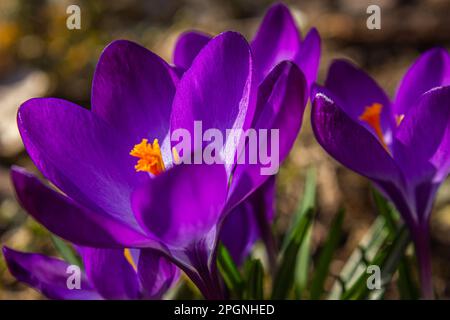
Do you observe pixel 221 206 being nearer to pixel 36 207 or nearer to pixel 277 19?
pixel 36 207

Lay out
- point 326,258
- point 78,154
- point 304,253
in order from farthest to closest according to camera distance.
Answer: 1. point 304,253
2. point 326,258
3. point 78,154

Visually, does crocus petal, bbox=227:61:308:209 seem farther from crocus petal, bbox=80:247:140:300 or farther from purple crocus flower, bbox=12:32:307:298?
crocus petal, bbox=80:247:140:300

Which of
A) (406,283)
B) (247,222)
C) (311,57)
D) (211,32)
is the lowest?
(406,283)

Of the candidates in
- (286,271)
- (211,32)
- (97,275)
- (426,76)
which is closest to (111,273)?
(97,275)

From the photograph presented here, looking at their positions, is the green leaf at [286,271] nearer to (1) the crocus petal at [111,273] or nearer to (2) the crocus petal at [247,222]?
(2) the crocus petal at [247,222]

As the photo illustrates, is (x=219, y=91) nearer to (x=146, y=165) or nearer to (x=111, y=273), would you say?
(x=146, y=165)
